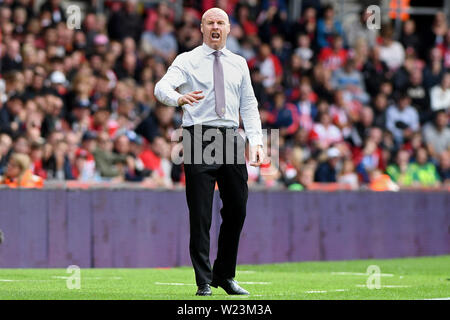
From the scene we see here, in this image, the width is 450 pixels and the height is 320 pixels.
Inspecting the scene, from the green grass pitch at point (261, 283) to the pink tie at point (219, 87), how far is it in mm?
1562

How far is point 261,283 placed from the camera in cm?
1202

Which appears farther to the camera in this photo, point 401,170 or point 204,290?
point 401,170

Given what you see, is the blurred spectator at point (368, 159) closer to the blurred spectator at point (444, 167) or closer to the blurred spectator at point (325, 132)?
the blurred spectator at point (325, 132)

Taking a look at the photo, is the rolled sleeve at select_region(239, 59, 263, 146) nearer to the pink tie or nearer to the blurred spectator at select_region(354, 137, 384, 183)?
the pink tie

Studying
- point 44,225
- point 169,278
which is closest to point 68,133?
point 44,225

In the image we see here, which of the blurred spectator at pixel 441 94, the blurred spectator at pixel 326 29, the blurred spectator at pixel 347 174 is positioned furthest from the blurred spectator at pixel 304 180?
the blurred spectator at pixel 441 94

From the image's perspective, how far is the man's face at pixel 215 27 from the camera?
938 cm

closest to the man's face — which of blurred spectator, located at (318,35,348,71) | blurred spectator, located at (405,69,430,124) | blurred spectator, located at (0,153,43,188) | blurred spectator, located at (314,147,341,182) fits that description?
blurred spectator, located at (0,153,43,188)

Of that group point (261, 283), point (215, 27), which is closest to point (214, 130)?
point (215, 27)

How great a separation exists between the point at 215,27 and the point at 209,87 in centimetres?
51

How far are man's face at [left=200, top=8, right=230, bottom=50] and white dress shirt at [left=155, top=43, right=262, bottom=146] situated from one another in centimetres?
7

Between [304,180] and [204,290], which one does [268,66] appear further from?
[204,290]

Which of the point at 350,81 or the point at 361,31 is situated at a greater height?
the point at 361,31

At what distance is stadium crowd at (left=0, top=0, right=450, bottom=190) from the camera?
55.1ft
